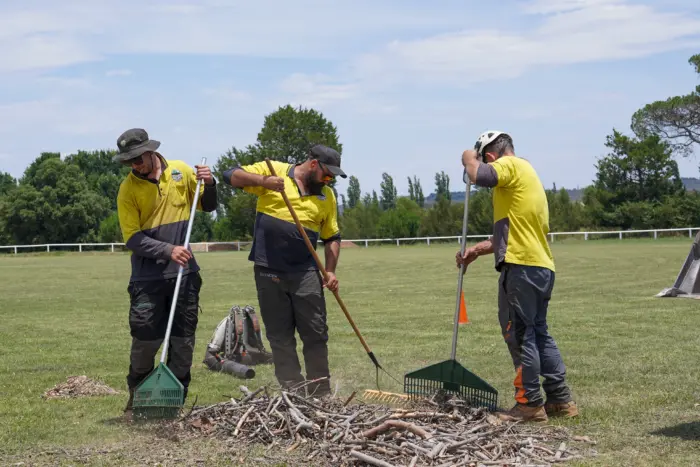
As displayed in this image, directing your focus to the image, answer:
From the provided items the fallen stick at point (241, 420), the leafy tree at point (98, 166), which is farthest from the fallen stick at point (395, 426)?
the leafy tree at point (98, 166)

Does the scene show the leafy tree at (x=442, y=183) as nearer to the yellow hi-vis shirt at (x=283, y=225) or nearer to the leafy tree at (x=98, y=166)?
the leafy tree at (x=98, y=166)

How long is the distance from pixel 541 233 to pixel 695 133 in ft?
189

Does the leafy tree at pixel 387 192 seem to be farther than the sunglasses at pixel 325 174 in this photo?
Yes

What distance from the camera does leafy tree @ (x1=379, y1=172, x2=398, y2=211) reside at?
99812 millimetres

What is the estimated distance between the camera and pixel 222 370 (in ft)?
32.3

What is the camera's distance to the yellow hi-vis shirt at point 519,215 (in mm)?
6934

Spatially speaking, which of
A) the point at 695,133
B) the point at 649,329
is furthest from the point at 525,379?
the point at 695,133

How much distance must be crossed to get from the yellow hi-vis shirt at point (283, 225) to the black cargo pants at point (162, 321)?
627 millimetres

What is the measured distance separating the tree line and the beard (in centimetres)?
5059

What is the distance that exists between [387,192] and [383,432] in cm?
9478

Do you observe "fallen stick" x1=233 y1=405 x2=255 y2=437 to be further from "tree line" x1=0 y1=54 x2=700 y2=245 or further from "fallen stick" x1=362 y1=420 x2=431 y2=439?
"tree line" x1=0 y1=54 x2=700 y2=245

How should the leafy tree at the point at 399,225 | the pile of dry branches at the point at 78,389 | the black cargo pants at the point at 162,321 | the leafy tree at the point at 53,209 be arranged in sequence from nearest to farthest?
1. the black cargo pants at the point at 162,321
2. the pile of dry branches at the point at 78,389
3. the leafy tree at the point at 399,225
4. the leafy tree at the point at 53,209

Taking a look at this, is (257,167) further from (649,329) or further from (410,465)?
(649,329)

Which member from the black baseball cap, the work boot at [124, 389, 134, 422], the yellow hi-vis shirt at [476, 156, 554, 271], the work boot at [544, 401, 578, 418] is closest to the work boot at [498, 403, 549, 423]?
the work boot at [544, 401, 578, 418]
